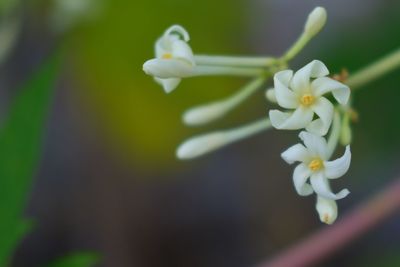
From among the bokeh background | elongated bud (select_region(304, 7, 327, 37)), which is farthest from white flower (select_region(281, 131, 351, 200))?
the bokeh background

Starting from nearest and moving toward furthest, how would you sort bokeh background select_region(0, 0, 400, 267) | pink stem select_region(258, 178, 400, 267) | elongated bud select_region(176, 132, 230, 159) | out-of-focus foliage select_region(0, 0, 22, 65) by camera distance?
elongated bud select_region(176, 132, 230, 159), pink stem select_region(258, 178, 400, 267), out-of-focus foliage select_region(0, 0, 22, 65), bokeh background select_region(0, 0, 400, 267)

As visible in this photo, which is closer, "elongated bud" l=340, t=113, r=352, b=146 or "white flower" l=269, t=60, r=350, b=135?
"white flower" l=269, t=60, r=350, b=135

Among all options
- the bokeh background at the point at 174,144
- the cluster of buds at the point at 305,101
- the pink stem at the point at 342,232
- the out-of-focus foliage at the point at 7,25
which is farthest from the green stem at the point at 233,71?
the bokeh background at the point at 174,144

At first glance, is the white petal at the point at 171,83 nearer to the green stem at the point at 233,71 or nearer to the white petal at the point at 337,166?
the green stem at the point at 233,71

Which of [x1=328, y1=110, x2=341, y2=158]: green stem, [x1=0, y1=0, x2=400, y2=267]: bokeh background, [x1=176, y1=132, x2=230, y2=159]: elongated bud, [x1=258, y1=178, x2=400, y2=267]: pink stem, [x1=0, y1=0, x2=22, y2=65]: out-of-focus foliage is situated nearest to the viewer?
[x1=328, y1=110, x2=341, y2=158]: green stem

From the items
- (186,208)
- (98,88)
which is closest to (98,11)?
(98,88)

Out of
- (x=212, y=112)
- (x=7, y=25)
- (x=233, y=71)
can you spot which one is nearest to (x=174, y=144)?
(x=7, y=25)

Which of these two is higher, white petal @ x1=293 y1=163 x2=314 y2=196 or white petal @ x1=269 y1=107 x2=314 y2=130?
white petal @ x1=269 y1=107 x2=314 y2=130

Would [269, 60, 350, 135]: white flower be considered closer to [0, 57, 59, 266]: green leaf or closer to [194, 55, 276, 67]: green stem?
[194, 55, 276, 67]: green stem
